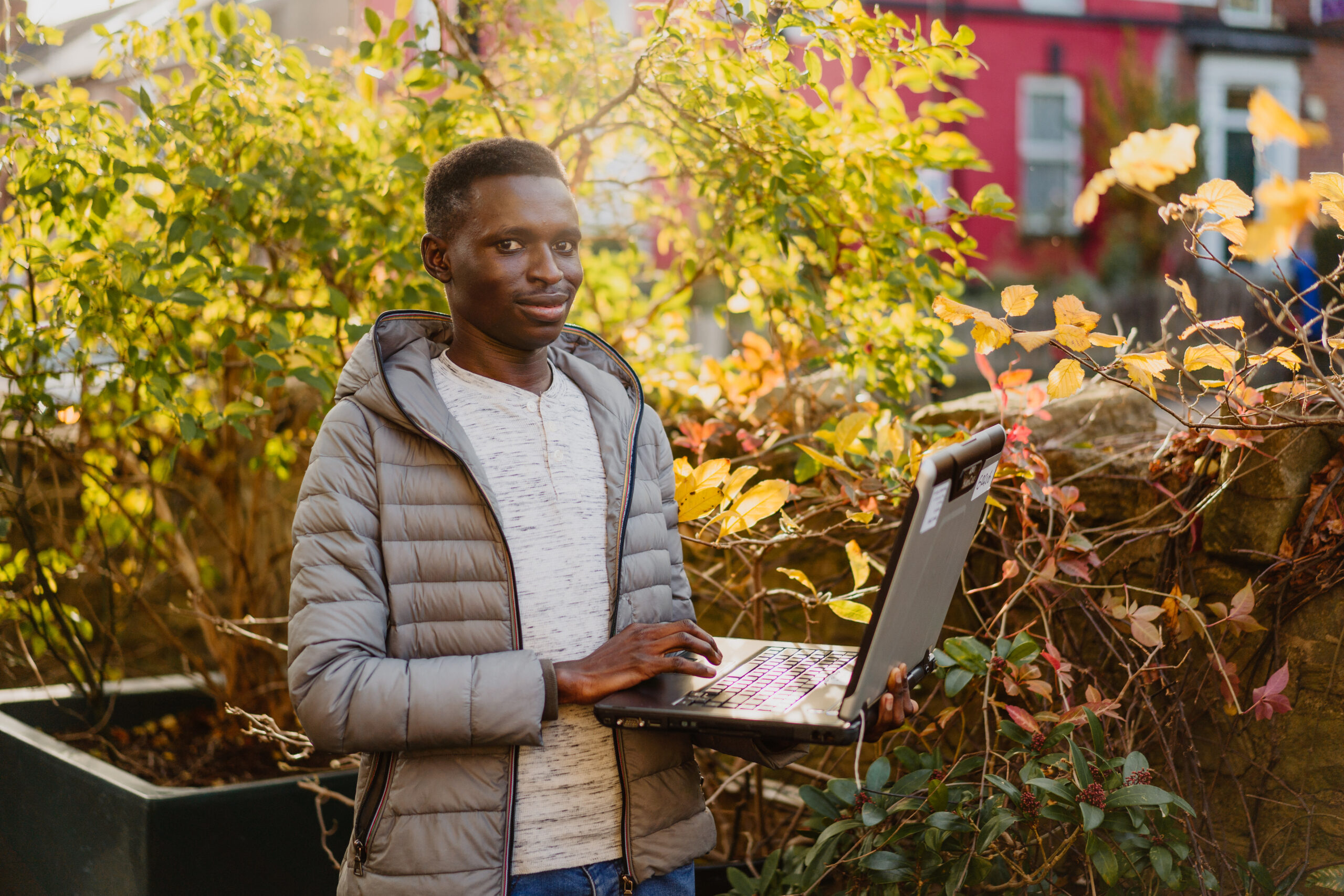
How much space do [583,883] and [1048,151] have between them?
1268 centimetres

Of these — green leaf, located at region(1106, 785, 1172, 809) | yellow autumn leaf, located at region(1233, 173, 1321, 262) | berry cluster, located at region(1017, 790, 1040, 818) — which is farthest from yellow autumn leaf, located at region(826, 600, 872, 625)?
yellow autumn leaf, located at region(1233, 173, 1321, 262)

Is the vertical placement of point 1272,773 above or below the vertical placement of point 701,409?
below

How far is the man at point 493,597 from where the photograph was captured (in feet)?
4.68

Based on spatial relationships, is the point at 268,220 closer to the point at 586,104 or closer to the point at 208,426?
the point at 208,426

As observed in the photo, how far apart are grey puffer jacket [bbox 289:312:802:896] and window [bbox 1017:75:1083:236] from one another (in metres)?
11.8

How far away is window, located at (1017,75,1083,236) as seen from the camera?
12.4 metres

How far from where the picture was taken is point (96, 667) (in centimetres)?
312

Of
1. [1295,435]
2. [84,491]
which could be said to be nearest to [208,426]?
[84,491]

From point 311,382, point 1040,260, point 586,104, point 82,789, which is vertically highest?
point 1040,260

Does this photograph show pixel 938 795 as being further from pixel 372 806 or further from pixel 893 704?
pixel 372 806

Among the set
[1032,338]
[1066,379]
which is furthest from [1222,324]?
[1032,338]

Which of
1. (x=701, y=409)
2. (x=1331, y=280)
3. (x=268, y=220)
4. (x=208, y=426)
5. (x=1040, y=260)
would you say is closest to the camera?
(x=1331, y=280)

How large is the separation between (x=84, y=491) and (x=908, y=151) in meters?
2.54

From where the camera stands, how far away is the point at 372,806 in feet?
4.95
